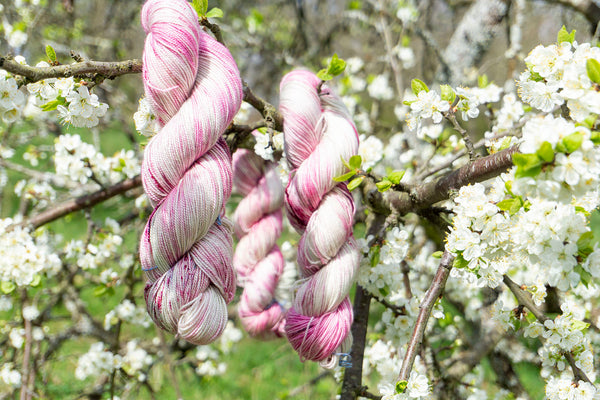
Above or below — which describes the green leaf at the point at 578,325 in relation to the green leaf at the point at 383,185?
below

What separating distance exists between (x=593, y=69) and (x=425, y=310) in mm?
519

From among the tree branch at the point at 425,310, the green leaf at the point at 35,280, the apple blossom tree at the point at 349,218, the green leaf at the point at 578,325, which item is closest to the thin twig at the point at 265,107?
the apple blossom tree at the point at 349,218

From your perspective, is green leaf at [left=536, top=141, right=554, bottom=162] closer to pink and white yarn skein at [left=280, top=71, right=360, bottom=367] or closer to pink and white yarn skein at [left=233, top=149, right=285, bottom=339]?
pink and white yarn skein at [left=280, top=71, right=360, bottom=367]

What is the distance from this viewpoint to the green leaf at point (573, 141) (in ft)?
2.10

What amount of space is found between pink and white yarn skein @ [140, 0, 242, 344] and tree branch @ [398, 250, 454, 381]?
36cm

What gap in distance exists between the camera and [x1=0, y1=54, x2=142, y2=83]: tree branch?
830mm

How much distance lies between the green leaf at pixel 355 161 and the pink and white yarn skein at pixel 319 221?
0.04 m

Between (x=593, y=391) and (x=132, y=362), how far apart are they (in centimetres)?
165

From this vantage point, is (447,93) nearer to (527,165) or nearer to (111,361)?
(527,165)

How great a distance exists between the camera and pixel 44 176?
2.15 meters

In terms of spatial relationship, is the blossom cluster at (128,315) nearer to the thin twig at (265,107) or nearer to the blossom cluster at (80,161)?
the blossom cluster at (80,161)

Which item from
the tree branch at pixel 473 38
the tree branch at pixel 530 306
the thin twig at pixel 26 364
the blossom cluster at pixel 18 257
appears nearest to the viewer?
the tree branch at pixel 530 306

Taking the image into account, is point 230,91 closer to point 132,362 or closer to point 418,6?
point 132,362

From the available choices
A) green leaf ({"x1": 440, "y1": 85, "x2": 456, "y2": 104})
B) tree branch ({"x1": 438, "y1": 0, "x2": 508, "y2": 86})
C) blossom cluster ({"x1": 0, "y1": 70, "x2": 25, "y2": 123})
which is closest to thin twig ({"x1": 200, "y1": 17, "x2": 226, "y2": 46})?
blossom cluster ({"x1": 0, "y1": 70, "x2": 25, "y2": 123})
